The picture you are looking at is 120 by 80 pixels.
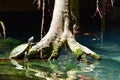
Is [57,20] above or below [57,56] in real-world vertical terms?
above

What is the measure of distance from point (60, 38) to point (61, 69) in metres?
0.97

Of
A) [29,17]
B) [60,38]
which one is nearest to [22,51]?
[60,38]

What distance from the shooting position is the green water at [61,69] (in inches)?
309

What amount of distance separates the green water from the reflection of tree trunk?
243mm

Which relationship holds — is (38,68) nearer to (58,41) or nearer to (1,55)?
(58,41)

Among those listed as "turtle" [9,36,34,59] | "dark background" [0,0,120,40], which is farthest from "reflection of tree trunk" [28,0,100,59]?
"dark background" [0,0,120,40]

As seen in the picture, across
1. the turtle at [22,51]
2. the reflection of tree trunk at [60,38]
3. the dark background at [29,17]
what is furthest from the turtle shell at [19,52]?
the dark background at [29,17]

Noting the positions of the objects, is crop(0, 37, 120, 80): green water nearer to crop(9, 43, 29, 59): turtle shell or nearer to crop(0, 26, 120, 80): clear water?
crop(0, 26, 120, 80): clear water

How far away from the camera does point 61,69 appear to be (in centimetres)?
884

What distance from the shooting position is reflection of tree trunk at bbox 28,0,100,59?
9.31m

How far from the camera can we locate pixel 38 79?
753 cm

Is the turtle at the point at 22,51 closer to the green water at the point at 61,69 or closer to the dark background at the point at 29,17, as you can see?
the green water at the point at 61,69

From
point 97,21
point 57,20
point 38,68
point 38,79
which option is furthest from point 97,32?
point 38,79

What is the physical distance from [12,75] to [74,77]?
1.24 metres
